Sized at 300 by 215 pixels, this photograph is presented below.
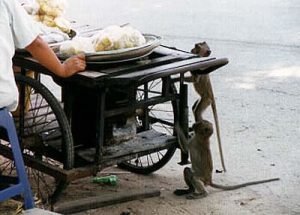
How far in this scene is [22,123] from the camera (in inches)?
171

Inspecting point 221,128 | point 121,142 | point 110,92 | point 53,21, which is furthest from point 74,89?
point 221,128

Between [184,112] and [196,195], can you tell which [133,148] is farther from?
[196,195]

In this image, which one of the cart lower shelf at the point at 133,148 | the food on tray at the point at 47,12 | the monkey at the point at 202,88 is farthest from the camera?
the monkey at the point at 202,88

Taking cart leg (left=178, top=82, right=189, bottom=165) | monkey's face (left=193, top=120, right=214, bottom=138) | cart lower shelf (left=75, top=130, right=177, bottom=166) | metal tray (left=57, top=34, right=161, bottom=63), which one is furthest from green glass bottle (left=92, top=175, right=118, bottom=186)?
metal tray (left=57, top=34, right=161, bottom=63)

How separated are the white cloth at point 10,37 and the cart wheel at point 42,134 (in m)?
0.94

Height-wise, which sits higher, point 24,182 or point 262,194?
point 24,182

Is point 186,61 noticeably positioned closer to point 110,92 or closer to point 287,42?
point 110,92

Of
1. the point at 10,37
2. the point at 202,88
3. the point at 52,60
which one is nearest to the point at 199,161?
the point at 202,88

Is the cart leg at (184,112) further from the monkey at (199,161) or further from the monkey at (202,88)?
the monkey at (202,88)

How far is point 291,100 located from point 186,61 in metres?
2.80

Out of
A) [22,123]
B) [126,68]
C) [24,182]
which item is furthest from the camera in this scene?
[22,123]

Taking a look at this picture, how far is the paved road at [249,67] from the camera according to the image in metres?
5.04

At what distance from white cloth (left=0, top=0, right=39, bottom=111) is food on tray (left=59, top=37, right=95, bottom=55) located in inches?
36.2

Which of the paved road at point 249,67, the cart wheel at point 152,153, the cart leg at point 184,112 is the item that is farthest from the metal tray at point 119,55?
the paved road at point 249,67
